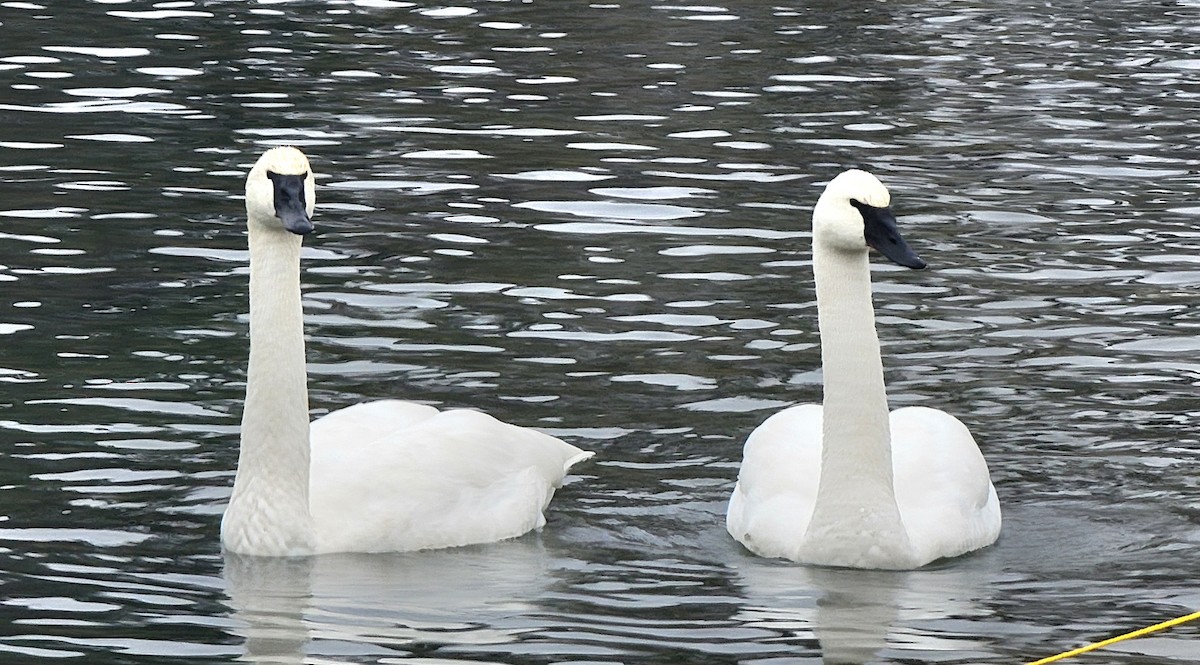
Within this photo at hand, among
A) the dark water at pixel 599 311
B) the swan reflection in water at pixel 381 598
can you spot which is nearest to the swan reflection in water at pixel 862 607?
the dark water at pixel 599 311

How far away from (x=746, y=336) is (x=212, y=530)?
387cm

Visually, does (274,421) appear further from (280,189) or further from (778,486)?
(778,486)

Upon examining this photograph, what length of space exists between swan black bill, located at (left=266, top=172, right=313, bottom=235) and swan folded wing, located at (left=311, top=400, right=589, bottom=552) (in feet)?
3.75

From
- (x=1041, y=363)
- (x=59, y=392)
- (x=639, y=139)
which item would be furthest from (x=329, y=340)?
(x=639, y=139)

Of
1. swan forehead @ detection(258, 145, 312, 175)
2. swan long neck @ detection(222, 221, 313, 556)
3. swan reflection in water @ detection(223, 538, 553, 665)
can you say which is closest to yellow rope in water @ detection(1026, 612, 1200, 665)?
swan reflection in water @ detection(223, 538, 553, 665)

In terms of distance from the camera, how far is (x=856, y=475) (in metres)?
9.35

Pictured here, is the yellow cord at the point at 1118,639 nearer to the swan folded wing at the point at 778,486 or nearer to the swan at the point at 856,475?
the swan at the point at 856,475

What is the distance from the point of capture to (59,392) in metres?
11.7

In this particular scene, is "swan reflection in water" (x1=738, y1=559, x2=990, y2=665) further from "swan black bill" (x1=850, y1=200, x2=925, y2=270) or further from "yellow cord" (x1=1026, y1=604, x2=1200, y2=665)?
"swan black bill" (x1=850, y1=200, x2=925, y2=270)

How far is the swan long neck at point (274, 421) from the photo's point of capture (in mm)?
9594

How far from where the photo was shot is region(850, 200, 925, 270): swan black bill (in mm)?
9234

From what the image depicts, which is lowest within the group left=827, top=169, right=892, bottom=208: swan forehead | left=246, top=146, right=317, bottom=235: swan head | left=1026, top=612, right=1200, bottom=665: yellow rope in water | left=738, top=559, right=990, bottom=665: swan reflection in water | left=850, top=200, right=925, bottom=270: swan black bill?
left=738, top=559, right=990, bottom=665: swan reflection in water

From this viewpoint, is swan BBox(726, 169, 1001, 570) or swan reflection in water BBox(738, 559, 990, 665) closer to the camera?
swan reflection in water BBox(738, 559, 990, 665)

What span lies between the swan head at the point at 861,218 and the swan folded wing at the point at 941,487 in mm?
1052
